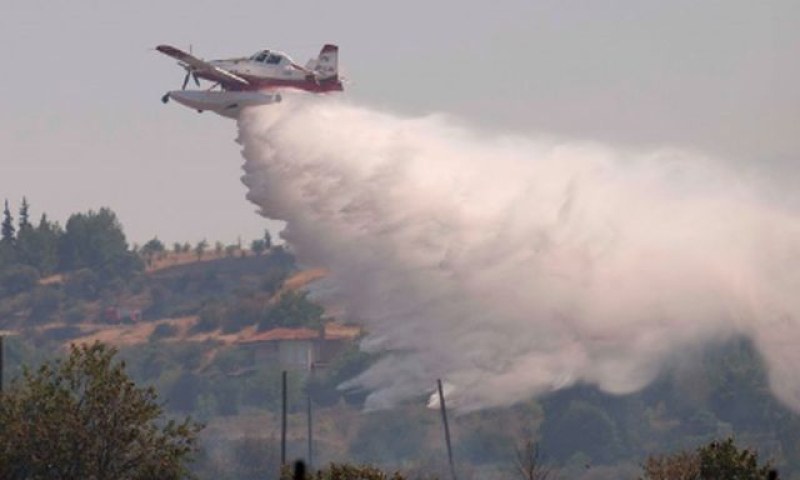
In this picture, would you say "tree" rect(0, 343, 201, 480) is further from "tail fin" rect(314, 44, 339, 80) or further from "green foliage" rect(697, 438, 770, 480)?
"tail fin" rect(314, 44, 339, 80)

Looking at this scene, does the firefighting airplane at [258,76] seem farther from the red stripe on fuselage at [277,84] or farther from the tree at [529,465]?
the tree at [529,465]

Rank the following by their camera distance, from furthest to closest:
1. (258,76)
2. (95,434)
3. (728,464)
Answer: (258,76), (95,434), (728,464)

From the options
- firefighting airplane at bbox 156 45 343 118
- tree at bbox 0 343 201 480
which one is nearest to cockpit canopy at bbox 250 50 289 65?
firefighting airplane at bbox 156 45 343 118

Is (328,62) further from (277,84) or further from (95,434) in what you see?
(95,434)

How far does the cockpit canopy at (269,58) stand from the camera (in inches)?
4562

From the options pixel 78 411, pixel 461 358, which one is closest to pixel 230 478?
pixel 461 358

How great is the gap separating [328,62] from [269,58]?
3.17 metres

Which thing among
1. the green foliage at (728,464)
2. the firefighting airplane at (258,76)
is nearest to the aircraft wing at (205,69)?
the firefighting airplane at (258,76)

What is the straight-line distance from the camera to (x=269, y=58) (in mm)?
115938

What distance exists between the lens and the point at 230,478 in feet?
598

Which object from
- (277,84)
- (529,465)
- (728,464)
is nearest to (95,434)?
(529,465)

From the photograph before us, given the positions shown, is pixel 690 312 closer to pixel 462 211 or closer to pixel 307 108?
pixel 462 211

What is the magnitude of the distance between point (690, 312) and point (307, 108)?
4342cm

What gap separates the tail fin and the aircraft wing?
391 cm
